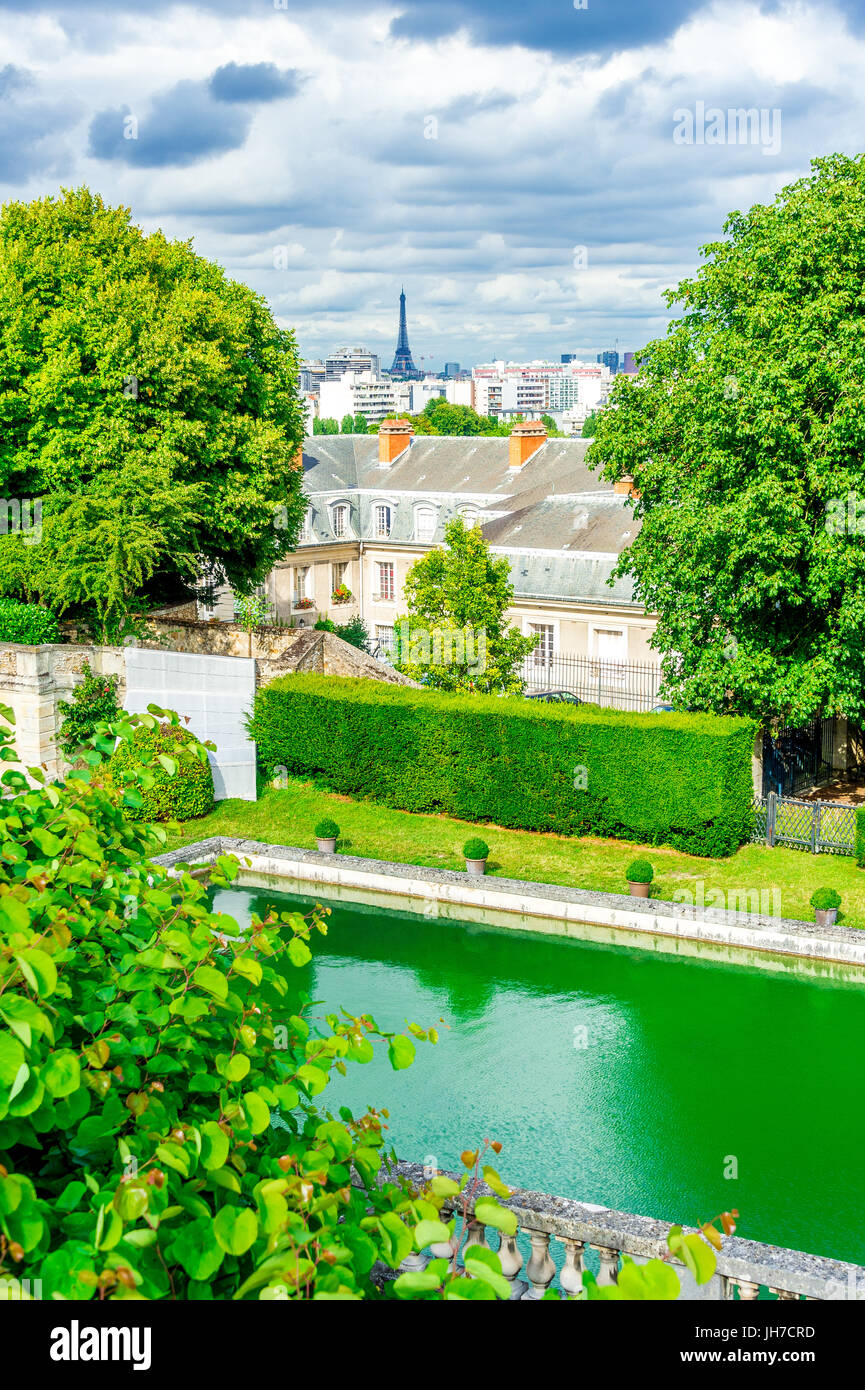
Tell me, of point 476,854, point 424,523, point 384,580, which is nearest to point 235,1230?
point 476,854

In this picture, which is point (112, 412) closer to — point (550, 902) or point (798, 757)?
point (550, 902)

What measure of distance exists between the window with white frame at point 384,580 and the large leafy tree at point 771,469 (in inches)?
885

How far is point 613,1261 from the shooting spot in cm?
773

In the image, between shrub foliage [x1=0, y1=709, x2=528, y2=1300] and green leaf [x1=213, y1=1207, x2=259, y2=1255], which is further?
green leaf [x1=213, y1=1207, x2=259, y2=1255]

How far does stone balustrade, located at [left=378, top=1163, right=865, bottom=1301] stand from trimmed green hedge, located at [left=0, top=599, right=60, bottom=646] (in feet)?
66.6

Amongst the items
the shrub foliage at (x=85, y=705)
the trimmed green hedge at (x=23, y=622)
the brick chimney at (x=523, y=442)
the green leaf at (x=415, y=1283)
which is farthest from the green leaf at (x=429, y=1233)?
the brick chimney at (x=523, y=442)

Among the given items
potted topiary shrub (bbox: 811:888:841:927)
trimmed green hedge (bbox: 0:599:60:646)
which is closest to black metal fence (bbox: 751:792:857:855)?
potted topiary shrub (bbox: 811:888:841:927)

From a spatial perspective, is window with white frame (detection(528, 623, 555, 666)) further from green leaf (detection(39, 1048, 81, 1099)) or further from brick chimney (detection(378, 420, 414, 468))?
green leaf (detection(39, 1048, 81, 1099))

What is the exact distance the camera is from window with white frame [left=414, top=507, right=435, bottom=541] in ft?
143

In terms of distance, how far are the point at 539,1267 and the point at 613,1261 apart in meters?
0.48

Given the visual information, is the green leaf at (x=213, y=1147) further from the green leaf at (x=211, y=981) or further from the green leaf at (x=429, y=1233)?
the green leaf at (x=429, y=1233)
